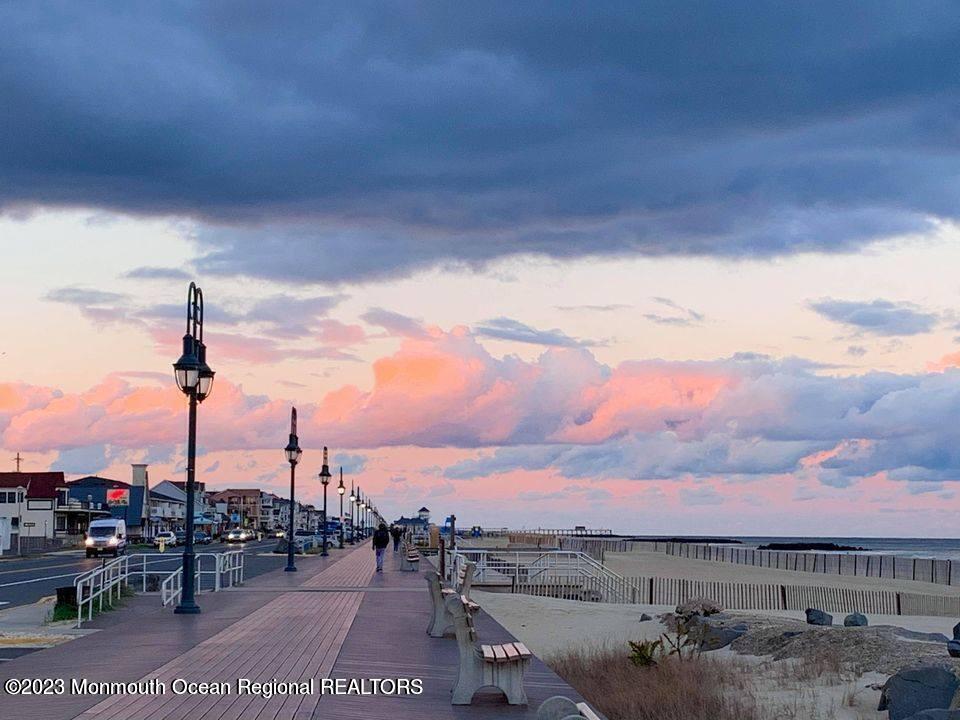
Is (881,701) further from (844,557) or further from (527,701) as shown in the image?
(844,557)

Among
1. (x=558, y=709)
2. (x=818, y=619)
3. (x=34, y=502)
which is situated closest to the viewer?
(x=558, y=709)

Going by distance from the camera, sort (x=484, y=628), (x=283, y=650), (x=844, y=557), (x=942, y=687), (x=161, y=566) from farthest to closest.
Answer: (x=844, y=557) < (x=161, y=566) < (x=484, y=628) < (x=283, y=650) < (x=942, y=687)

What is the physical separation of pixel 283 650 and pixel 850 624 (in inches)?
625

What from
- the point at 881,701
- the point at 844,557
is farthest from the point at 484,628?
the point at 844,557

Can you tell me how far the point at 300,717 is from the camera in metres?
10.2

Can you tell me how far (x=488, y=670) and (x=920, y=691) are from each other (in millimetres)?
6099

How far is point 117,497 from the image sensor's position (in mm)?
152500

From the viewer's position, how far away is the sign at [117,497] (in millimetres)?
151250

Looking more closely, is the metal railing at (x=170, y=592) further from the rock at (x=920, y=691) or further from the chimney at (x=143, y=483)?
the chimney at (x=143, y=483)

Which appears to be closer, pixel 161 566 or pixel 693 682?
pixel 693 682

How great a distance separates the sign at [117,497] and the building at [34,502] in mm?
22633

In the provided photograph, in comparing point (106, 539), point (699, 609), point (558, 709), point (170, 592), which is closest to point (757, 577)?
point (106, 539)

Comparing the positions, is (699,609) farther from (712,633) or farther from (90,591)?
(90,591)

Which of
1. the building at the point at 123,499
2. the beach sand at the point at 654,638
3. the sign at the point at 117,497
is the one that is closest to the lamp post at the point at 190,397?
the beach sand at the point at 654,638
